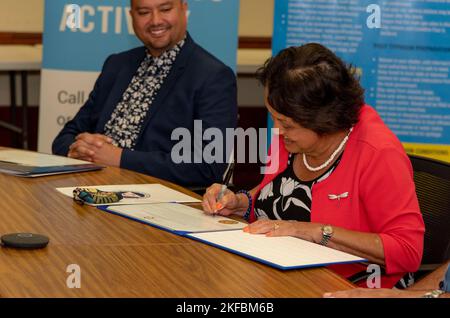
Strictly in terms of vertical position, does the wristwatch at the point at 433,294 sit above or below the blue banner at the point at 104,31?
below

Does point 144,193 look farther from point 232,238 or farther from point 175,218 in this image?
point 232,238

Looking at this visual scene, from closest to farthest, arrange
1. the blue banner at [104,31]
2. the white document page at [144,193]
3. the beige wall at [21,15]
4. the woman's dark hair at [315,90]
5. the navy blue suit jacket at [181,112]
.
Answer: the woman's dark hair at [315,90], the white document page at [144,193], the navy blue suit jacket at [181,112], the blue banner at [104,31], the beige wall at [21,15]

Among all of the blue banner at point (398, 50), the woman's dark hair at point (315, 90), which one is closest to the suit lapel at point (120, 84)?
the blue banner at point (398, 50)

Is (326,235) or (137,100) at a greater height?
(137,100)

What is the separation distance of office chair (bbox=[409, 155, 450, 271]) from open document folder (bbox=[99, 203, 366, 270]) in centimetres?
51

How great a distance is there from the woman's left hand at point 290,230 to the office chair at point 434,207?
1.37 feet

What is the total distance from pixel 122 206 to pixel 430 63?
267 cm

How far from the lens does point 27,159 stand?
3.39 m

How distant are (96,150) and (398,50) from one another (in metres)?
1.99

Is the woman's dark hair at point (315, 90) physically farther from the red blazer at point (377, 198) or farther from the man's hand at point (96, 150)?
the man's hand at point (96, 150)

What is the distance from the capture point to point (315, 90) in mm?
2455

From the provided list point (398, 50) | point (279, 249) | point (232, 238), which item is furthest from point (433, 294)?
point (398, 50)

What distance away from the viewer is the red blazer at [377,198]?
7.77ft
